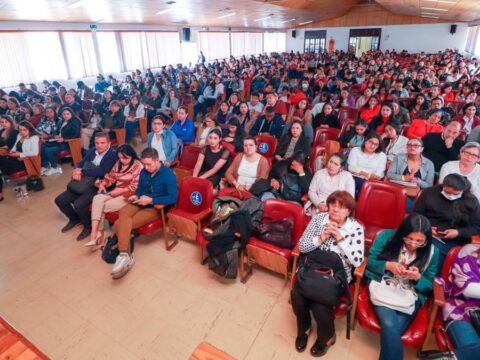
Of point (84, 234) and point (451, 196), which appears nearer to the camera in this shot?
point (451, 196)

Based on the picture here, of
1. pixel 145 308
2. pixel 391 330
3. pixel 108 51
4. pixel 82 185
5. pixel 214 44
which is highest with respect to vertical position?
pixel 214 44

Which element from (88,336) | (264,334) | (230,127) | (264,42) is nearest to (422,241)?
(264,334)


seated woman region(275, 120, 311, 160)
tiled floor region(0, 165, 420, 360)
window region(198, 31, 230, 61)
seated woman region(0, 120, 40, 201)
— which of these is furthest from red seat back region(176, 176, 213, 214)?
window region(198, 31, 230, 61)

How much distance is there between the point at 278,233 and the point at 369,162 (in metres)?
1.57

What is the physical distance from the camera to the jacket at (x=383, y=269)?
1.99 metres

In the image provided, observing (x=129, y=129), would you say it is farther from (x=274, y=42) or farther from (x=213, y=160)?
(x=274, y=42)

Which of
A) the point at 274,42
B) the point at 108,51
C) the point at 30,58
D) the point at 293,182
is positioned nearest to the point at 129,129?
the point at 293,182

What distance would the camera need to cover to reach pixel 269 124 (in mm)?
5277

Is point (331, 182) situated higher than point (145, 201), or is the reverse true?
point (331, 182)

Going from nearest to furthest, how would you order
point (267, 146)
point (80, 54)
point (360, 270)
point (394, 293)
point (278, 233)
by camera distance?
point (394, 293) < point (360, 270) < point (278, 233) < point (267, 146) < point (80, 54)

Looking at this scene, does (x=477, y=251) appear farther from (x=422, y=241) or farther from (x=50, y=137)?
(x=50, y=137)

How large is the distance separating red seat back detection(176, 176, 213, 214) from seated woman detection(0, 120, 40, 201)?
9.86ft

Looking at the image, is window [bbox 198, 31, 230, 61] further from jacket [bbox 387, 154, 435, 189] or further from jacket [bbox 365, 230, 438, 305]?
jacket [bbox 365, 230, 438, 305]

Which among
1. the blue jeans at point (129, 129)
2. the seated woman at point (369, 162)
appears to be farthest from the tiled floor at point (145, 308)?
the blue jeans at point (129, 129)
